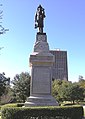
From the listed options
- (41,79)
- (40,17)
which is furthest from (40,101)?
(40,17)

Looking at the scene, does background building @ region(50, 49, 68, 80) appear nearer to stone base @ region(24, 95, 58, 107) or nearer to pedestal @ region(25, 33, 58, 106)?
pedestal @ region(25, 33, 58, 106)

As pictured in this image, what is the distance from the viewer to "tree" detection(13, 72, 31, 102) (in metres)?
49.9

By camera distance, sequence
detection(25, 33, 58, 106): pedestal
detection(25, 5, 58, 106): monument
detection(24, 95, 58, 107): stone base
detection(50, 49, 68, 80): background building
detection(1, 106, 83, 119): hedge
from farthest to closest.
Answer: detection(50, 49, 68, 80): background building < detection(25, 33, 58, 106): pedestal < detection(25, 5, 58, 106): monument < detection(24, 95, 58, 107): stone base < detection(1, 106, 83, 119): hedge

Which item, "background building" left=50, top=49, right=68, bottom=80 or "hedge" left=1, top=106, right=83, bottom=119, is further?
"background building" left=50, top=49, right=68, bottom=80

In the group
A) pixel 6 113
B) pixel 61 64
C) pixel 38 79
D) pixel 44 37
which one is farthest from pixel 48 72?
pixel 61 64

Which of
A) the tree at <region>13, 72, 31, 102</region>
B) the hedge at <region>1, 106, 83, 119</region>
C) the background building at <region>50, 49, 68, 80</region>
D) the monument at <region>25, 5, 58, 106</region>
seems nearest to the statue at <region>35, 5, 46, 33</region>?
the monument at <region>25, 5, 58, 106</region>

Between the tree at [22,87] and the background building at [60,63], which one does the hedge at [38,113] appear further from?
the background building at [60,63]

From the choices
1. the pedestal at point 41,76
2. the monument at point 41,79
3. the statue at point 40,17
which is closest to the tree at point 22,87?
the statue at point 40,17

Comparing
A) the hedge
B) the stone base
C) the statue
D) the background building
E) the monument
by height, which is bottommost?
the hedge

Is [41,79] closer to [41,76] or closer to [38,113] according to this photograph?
[41,76]

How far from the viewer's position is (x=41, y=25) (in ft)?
74.1

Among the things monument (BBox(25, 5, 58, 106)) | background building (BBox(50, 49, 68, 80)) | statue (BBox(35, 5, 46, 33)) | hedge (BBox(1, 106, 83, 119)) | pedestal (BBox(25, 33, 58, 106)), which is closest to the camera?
hedge (BBox(1, 106, 83, 119))

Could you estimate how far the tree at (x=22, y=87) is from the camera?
4993 cm

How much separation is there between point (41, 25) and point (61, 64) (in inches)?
5903
